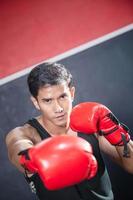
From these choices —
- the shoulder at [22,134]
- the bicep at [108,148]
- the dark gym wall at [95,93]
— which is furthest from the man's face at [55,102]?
the dark gym wall at [95,93]

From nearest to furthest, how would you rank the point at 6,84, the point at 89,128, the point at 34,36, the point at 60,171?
the point at 60,171, the point at 89,128, the point at 6,84, the point at 34,36

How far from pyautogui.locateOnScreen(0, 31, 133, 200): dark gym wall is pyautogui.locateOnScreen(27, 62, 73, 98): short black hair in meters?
0.53

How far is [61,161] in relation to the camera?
4.61 ft

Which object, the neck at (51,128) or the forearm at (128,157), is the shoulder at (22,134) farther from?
the forearm at (128,157)

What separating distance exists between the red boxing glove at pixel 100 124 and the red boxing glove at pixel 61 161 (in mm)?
375

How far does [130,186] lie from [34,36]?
1.41 metres

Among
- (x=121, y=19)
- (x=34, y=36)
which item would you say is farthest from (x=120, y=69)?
(x=34, y=36)

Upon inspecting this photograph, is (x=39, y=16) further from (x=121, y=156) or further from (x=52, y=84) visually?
(x=121, y=156)

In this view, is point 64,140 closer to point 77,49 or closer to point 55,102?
point 55,102

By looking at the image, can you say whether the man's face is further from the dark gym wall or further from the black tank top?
the dark gym wall

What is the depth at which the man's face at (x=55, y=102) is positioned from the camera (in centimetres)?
195

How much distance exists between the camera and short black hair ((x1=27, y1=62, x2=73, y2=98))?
1.98 metres

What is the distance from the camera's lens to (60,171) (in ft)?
4.58

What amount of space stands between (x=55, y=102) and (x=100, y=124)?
10.8 inches
